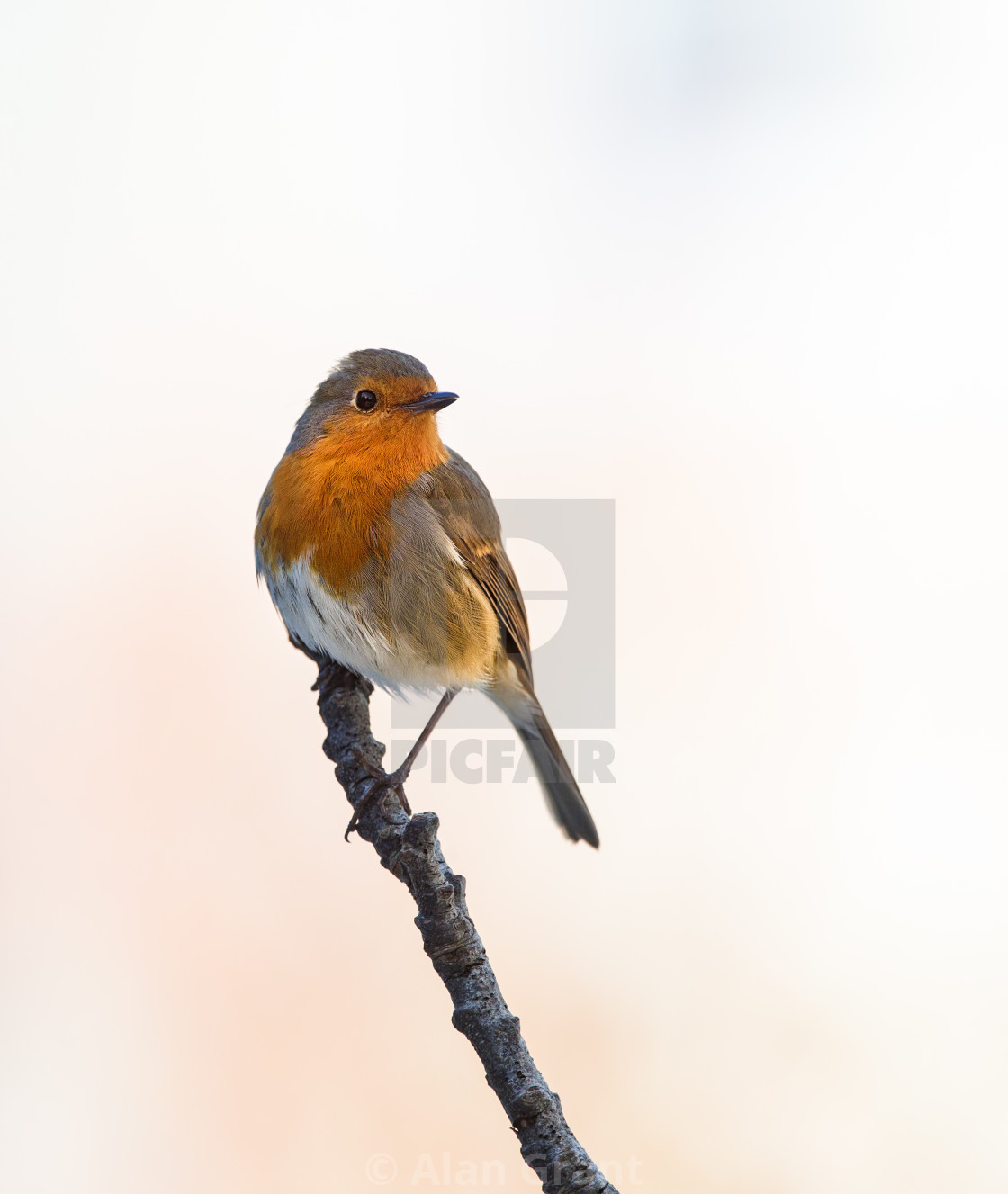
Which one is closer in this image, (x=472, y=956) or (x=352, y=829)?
(x=472, y=956)

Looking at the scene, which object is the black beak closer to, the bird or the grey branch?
the bird

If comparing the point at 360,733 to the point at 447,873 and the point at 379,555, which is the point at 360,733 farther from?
the point at 447,873

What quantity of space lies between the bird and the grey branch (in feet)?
2.12

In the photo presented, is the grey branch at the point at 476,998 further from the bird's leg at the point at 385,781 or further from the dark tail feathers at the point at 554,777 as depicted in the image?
the dark tail feathers at the point at 554,777

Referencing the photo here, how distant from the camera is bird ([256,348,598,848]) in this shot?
288 centimetres

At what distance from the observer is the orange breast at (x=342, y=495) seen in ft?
9.41

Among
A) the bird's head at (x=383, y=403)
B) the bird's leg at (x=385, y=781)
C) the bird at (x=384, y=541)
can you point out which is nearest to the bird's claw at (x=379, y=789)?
the bird's leg at (x=385, y=781)

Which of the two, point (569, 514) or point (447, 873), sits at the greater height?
point (569, 514)

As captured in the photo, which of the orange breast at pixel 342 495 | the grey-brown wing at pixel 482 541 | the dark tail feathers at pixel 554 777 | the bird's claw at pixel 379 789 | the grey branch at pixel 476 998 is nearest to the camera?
the grey branch at pixel 476 998

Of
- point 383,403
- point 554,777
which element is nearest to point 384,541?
point 383,403

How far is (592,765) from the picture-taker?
3.80 m

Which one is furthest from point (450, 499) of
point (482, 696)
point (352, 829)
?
point (352, 829)

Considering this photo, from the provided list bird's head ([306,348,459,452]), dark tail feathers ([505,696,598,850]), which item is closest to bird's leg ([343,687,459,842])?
dark tail feathers ([505,696,598,850])

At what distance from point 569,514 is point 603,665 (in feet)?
1.98
